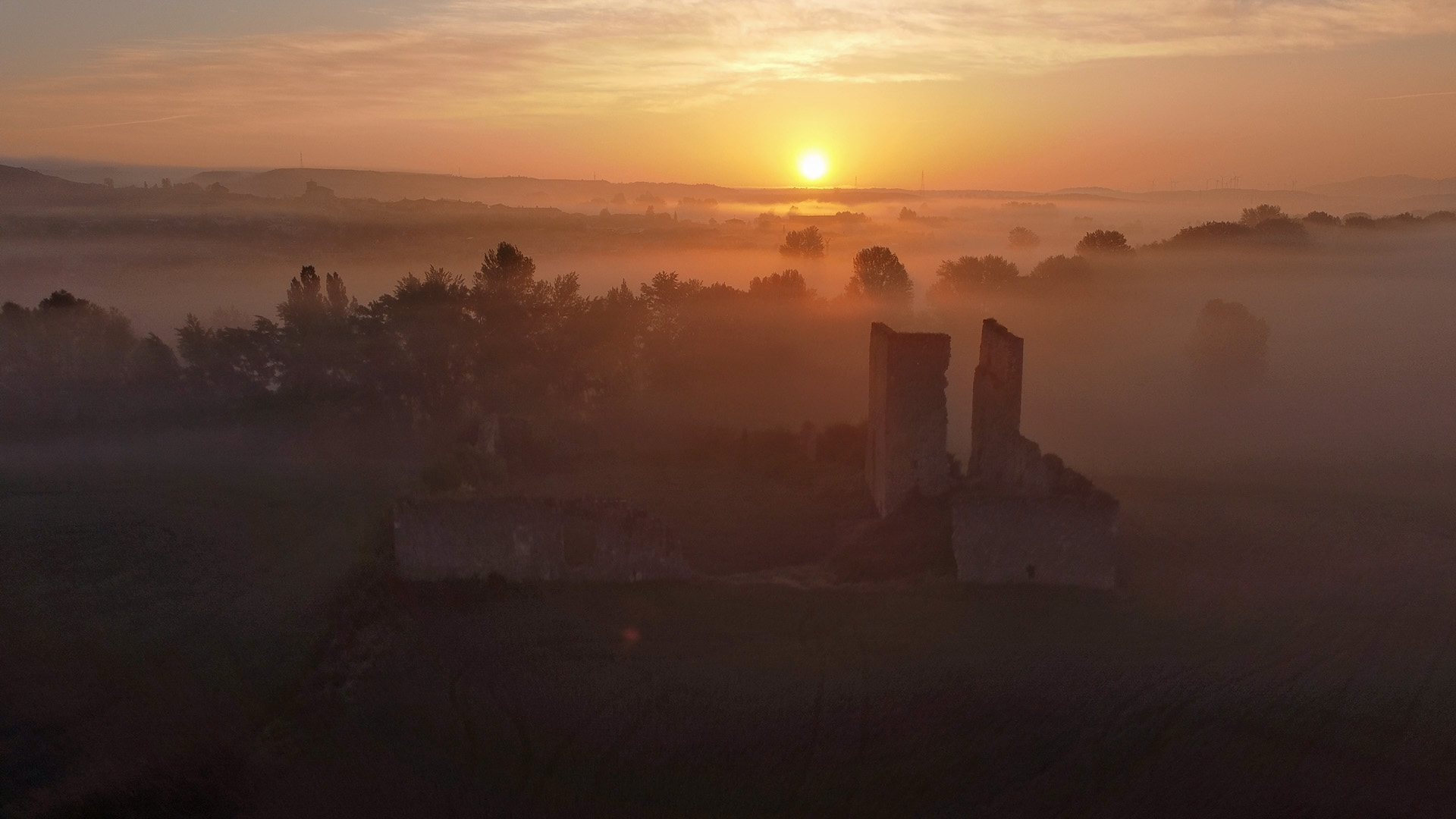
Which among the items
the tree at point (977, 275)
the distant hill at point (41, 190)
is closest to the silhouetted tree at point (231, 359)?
the tree at point (977, 275)

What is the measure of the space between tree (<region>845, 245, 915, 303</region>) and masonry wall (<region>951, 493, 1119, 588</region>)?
37606mm

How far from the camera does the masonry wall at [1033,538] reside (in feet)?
51.0

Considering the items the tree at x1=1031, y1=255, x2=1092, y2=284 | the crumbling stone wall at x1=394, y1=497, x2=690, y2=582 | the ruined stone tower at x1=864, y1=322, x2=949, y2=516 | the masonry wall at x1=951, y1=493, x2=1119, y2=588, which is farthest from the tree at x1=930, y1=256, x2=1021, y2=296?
the crumbling stone wall at x1=394, y1=497, x2=690, y2=582

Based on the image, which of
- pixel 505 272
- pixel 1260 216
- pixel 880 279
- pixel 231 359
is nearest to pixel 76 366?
pixel 231 359

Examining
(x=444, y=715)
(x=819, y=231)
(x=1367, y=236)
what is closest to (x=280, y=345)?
(x=444, y=715)

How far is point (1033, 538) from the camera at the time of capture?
615 inches

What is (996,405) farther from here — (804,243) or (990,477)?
(804,243)

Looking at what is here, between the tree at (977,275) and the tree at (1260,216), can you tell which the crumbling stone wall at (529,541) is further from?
the tree at (1260,216)

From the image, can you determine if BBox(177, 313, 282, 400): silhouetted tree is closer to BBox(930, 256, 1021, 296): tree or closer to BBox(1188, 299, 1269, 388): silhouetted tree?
BBox(1188, 299, 1269, 388): silhouetted tree

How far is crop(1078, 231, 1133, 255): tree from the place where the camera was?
62.7 metres

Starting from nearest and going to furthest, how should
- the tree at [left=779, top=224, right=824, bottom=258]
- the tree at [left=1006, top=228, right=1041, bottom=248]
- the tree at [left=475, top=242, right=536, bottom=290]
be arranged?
the tree at [left=475, top=242, right=536, bottom=290] → the tree at [left=779, top=224, right=824, bottom=258] → the tree at [left=1006, top=228, right=1041, bottom=248]

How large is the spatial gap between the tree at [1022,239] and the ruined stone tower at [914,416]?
257 ft

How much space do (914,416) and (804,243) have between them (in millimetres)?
54207

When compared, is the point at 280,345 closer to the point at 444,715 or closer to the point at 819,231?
the point at 444,715
